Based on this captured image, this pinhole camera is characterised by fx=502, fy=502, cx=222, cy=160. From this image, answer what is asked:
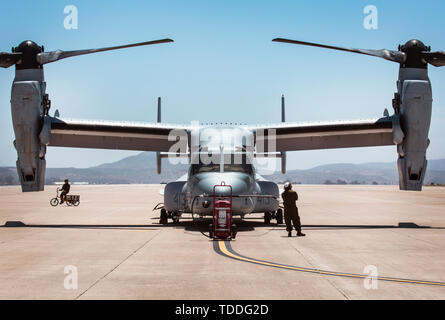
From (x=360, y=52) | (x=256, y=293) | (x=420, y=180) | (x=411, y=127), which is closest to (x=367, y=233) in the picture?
(x=420, y=180)

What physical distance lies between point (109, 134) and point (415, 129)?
35.7 feet

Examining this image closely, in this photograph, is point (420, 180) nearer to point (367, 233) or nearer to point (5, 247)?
point (367, 233)

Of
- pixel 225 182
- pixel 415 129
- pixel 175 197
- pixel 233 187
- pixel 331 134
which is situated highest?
pixel 415 129

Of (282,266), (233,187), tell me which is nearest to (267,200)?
(233,187)

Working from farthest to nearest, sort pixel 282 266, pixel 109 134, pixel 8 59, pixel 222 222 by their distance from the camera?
pixel 109 134, pixel 8 59, pixel 222 222, pixel 282 266

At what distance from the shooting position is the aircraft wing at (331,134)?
693 inches

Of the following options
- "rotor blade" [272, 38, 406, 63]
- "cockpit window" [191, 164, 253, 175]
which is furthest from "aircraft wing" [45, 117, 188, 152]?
"rotor blade" [272, 38, 406, 63]

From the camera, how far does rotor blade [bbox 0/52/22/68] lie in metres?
16.4

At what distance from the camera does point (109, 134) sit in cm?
1900

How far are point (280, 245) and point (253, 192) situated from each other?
11.9 feet

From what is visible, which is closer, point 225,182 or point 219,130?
point 225,182

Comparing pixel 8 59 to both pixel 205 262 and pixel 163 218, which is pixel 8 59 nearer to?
pixel 163 218

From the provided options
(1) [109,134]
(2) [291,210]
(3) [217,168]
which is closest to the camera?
(2) [291,210]

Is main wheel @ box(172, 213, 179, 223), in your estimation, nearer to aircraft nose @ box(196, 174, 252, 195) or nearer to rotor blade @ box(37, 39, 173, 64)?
aircraft nose @ box(196, 174, 252, 195)
